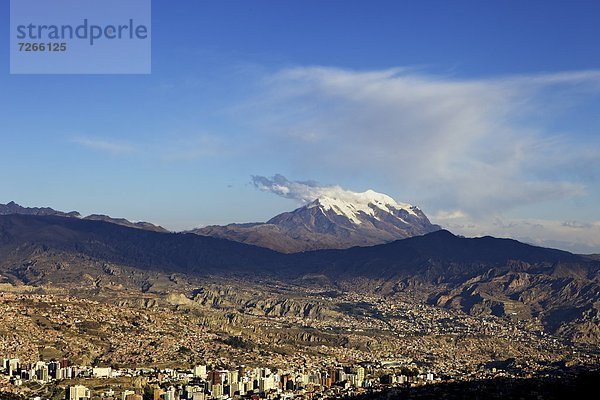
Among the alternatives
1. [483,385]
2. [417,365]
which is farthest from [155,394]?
[417,365]

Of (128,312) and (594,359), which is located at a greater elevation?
(128,312)

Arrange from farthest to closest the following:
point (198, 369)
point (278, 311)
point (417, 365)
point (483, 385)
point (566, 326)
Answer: point (278, 311) < point (566, 326) < point (417, 365) < point (198, 369) < point (483, 385)

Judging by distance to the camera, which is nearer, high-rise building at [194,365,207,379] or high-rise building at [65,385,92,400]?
high-rise building at [65,385,92,400]

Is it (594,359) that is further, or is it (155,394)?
(594,359)

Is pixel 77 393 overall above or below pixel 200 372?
above

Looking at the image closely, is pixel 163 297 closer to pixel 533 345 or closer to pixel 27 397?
pixel 533 345

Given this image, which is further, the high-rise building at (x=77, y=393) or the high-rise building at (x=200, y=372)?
the high-rise building at (x=200, y=372)

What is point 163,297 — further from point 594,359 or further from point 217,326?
point 594,359

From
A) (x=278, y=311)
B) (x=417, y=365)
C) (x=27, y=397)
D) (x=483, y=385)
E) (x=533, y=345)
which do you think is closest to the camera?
(x=27, y=397)

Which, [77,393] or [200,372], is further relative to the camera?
[200,372]
